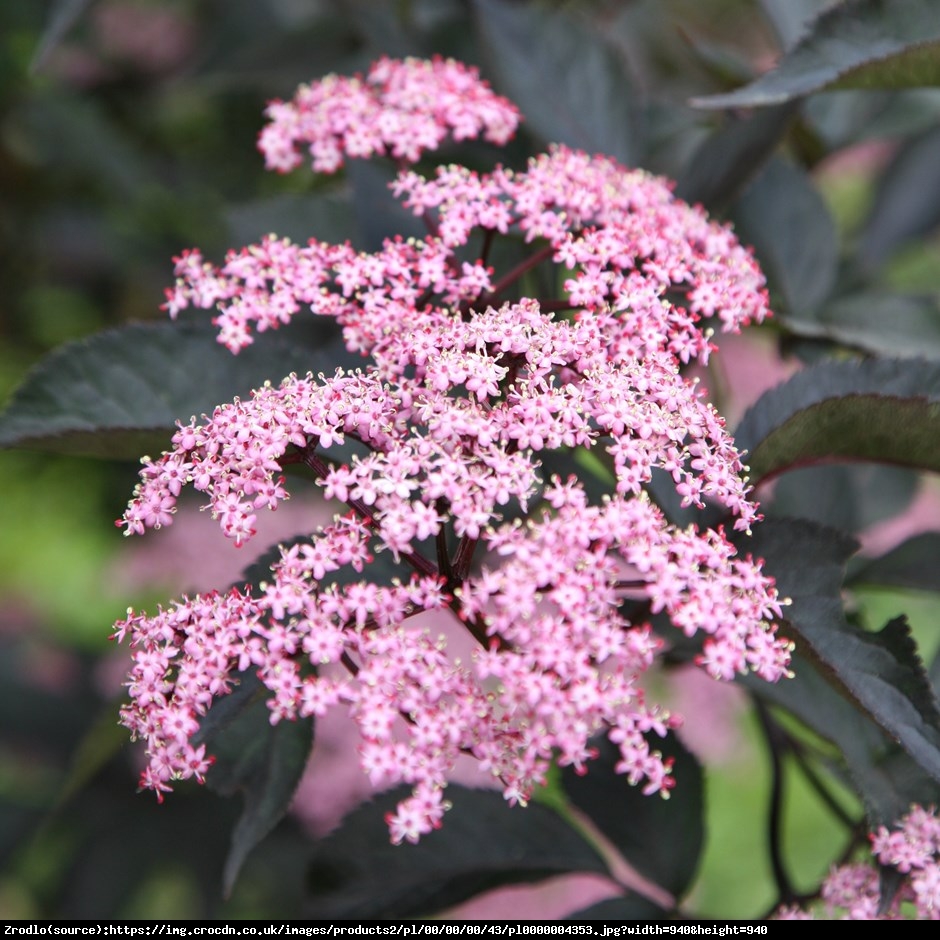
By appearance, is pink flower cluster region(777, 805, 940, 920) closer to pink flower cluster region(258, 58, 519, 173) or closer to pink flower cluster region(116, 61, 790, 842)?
pink flower cluster region(116, 61, 790, 842)

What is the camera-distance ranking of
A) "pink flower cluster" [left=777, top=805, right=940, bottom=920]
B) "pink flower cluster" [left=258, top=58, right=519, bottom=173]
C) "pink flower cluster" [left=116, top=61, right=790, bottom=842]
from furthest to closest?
1. "pink flower cluster" [left=258, top=58, right=519, bottom=173]
2. "pink flower cluster" [left=777, top=805, right=940, bottom=920]
3. "pink flower cluster" [left=116, top=61, right=790, bottom=842]

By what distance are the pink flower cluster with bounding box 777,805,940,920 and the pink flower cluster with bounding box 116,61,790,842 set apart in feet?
0.62

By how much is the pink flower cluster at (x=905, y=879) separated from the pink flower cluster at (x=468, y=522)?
0.62 feet

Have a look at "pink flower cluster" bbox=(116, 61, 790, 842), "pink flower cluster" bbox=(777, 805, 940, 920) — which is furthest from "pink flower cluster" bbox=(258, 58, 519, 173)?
"pink flower cluster" bbox=(777, 805, 940, 920)

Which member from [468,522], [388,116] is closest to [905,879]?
[468,522]

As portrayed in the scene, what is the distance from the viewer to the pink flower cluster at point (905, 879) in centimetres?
71

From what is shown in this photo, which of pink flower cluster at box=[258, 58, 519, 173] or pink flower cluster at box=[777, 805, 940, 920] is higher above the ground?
pink flower cluster at box=[258, 58, 519, 173]

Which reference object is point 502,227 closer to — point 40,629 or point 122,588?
point 122,588

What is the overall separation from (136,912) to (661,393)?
113 cm

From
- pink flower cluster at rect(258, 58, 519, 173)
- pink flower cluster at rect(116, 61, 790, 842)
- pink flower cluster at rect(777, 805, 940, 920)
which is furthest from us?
pink flower cluster at rect(258, 58, 519, 173)

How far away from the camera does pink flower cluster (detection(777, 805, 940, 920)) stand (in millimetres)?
714

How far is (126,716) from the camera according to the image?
657 millimetres

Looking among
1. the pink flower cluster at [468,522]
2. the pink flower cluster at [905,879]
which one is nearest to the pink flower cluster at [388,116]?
the pink flower cluster at [468,522]

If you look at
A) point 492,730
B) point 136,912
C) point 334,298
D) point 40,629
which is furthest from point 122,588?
point 492,730
